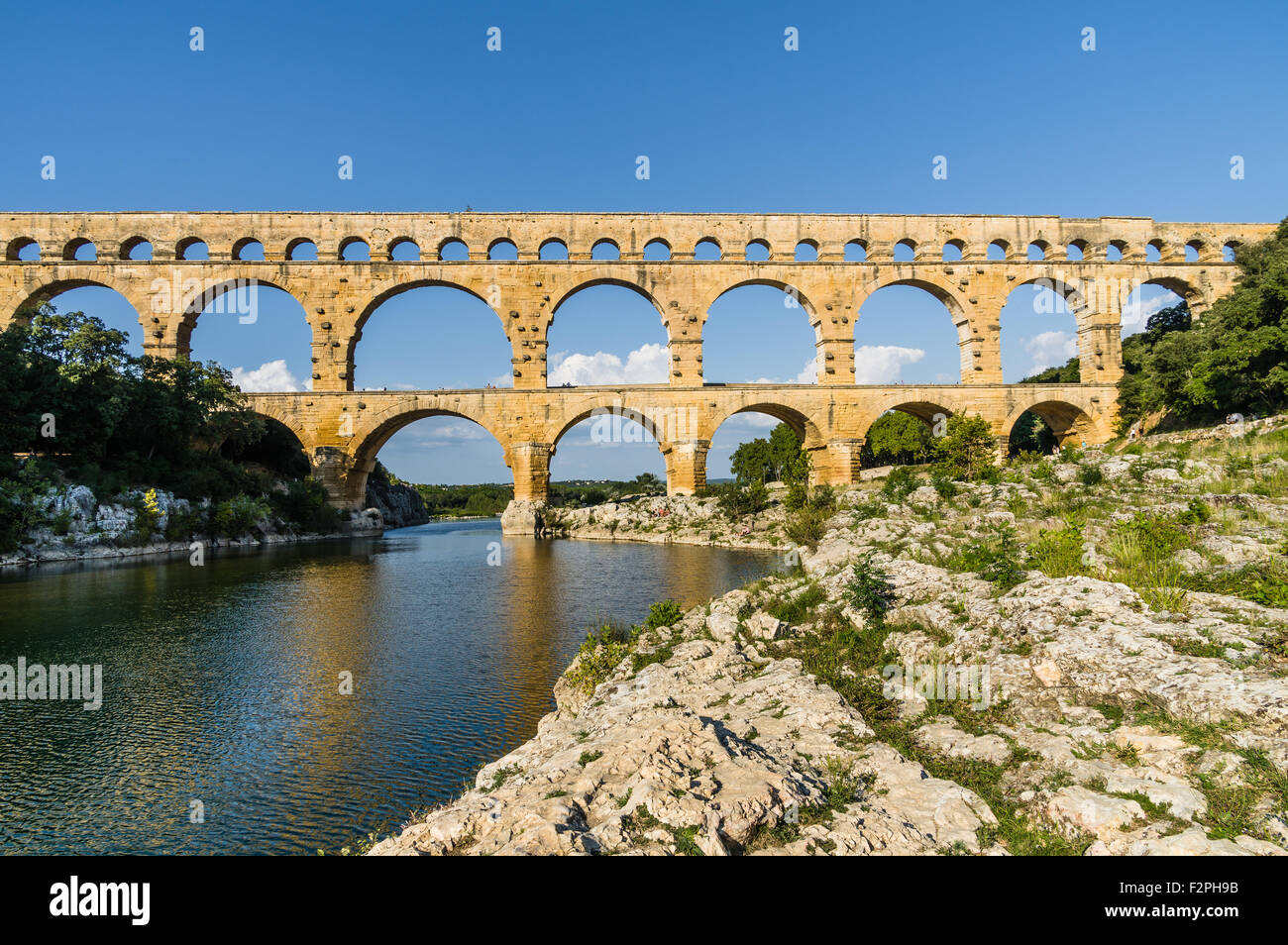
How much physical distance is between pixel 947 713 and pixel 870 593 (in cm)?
240

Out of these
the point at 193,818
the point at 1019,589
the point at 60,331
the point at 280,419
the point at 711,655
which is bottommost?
the point at 193,818

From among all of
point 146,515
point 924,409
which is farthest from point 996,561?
point 924,409

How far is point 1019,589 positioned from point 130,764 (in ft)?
27.2

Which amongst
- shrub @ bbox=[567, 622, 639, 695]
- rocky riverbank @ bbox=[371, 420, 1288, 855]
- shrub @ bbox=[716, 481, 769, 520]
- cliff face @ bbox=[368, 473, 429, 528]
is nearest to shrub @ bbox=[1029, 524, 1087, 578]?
rocky riverbank @ bbox=[371, 420, 1288, 855]

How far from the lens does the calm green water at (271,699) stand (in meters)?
4.49

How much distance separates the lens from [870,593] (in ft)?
23.6

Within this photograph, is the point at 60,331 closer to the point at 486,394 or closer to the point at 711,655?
the point at 486,394

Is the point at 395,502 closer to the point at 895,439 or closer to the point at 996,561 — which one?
the point at 895,439

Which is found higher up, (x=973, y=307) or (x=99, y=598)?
(x=973, y=307)

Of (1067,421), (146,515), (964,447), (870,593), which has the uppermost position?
(1067,421)

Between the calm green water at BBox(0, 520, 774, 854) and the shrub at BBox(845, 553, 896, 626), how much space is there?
12.3 ft

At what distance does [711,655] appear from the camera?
21.9 ft

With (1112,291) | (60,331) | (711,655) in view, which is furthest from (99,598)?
(1112,291)
